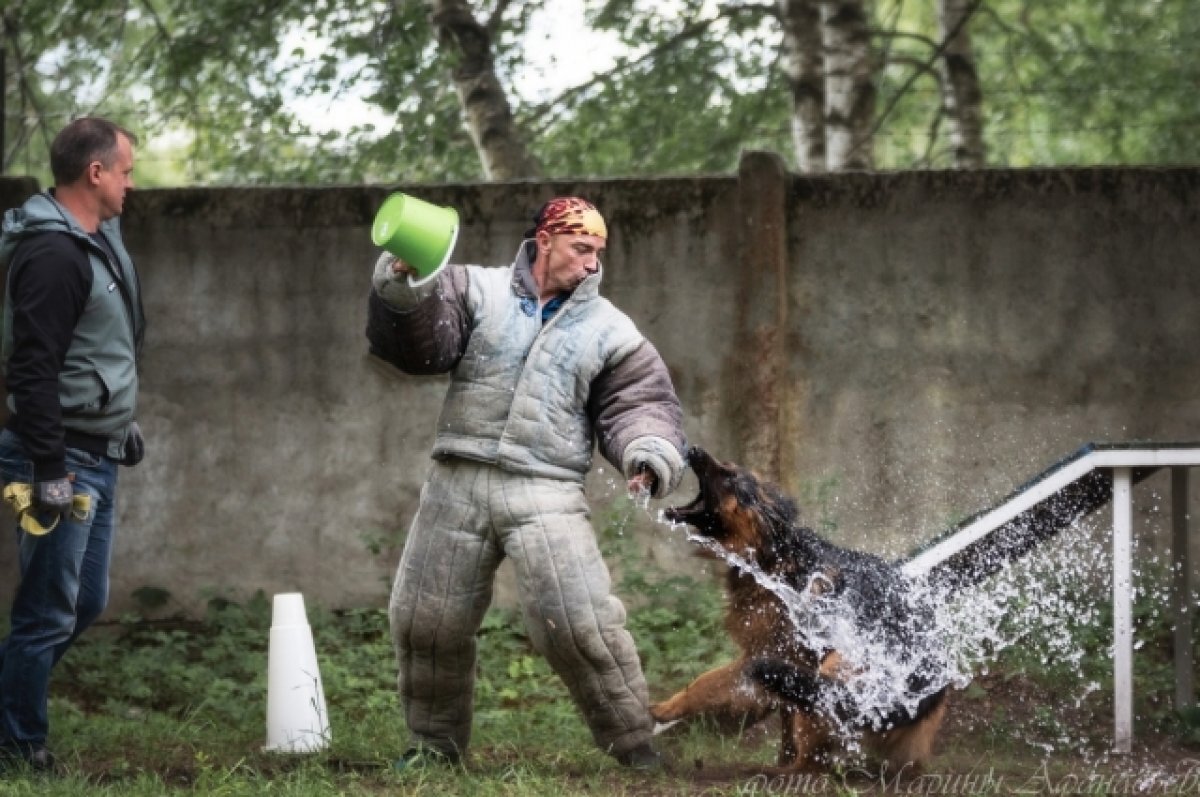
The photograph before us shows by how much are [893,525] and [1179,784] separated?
109 inches

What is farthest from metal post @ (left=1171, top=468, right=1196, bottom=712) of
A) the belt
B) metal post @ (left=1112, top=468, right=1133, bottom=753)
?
the belt

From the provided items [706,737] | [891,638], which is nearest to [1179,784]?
[891,638]

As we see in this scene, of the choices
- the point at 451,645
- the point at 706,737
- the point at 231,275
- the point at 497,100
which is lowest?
the point at 706,737

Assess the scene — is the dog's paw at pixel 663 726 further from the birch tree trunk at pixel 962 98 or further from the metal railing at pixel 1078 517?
the birch tree trunk at pixel 962 98

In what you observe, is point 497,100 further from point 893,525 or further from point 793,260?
point 893,525

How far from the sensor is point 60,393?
217 inches

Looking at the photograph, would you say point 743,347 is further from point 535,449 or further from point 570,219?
point 535,449

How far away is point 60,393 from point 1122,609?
432 cm

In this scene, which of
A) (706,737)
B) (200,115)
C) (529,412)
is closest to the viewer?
(529,412)

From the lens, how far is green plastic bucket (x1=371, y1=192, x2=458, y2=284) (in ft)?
15.9

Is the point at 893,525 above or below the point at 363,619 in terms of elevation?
above

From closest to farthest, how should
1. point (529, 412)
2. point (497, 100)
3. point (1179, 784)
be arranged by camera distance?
point (529, 412) < point (1179, 784) < point (497, 100)

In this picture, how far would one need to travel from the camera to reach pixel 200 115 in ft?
45.6

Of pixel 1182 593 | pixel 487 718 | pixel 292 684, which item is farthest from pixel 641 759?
pixel 1182 593
